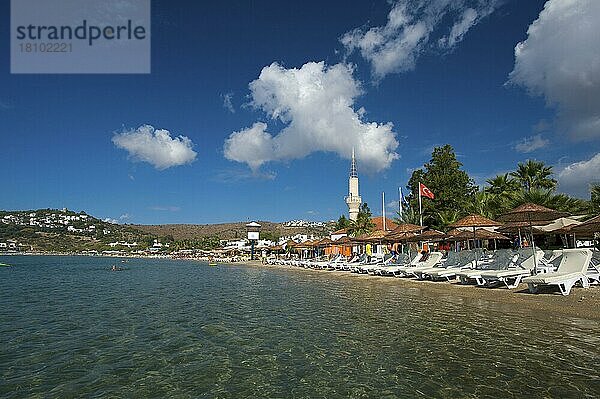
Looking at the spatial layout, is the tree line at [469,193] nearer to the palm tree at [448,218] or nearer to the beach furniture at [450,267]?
the palm tree at [448,218]

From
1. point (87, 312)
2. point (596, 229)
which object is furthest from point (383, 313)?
point (87, 312)

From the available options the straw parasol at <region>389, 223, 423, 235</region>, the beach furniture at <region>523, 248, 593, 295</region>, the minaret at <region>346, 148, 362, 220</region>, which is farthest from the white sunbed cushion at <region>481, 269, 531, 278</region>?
the minaret at <region>346, 148, 362, 220</region>

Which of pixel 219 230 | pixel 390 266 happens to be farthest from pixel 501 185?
pixel 219 230

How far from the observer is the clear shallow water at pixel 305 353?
5582 mm

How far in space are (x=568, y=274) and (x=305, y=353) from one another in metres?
9.33

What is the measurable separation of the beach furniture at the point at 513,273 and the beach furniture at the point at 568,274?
1.74m

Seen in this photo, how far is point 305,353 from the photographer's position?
7.38m

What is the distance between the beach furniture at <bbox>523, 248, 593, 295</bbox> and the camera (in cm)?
1245

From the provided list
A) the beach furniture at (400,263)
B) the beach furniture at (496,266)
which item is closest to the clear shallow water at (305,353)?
the beach furniture at (496,266)

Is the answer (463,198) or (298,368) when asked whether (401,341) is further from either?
(463,198)

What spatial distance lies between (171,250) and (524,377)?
12132 cm

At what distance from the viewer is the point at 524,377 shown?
578 cm

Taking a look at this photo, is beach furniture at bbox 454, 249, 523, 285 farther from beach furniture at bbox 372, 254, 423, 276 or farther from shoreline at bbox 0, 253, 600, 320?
beach furniture at bbox 372, 254, 423, 276

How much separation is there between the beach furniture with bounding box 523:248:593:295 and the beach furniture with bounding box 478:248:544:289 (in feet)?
5.71
